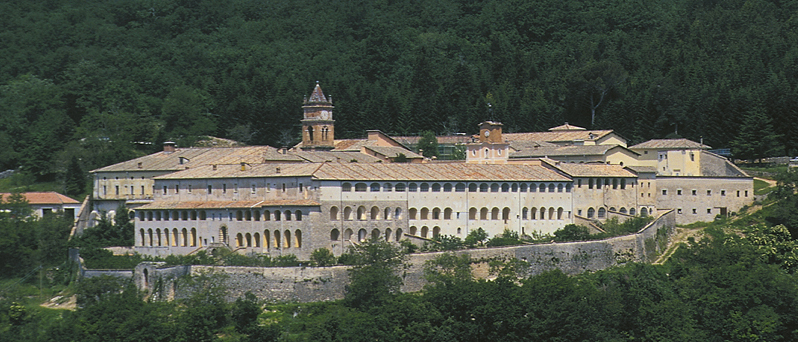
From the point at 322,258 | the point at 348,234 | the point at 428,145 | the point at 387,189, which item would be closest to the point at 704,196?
the point at 428,145

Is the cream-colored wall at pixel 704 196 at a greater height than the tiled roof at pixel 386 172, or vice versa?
the tiled roof at pixel 386 172

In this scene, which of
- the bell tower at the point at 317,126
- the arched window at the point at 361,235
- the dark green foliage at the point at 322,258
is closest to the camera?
the dark green foliage at the point at 322,258

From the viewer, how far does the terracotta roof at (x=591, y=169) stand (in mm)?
71188

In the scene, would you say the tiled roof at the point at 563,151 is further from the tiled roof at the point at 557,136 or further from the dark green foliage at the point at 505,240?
the dark green foliage at the point at 505,240

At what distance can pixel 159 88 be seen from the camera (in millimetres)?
105562

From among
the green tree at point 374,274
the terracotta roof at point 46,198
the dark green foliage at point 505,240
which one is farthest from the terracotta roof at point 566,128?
the terracotta roof at point 46,198

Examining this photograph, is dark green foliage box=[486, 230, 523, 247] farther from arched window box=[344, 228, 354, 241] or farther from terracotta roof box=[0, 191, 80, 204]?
terracotta roof box=[0, 191, 80, 204]

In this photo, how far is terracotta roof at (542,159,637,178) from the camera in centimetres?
7119

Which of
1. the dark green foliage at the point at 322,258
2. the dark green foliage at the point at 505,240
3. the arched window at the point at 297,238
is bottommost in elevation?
the dark green foliage at the point at 322,258

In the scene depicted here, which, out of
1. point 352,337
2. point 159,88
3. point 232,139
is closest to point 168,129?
point 232,139

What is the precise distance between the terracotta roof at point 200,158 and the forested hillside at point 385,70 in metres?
5.83

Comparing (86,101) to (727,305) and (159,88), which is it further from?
(727,305)

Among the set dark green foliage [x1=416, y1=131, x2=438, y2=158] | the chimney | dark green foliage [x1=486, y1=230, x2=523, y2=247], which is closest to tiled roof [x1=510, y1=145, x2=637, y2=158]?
dark green foliage [x1=416, y1=131, x2=438, y2=158]

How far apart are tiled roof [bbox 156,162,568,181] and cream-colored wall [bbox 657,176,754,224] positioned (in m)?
7.50
